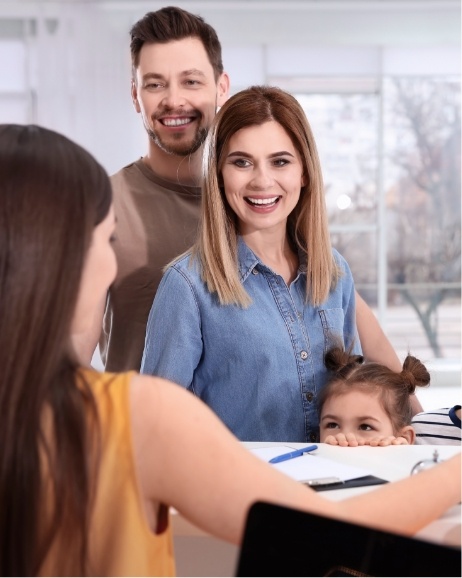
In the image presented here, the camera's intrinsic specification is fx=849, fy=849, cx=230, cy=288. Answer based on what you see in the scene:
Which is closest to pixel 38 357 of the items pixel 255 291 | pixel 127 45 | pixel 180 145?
pixel 255 291

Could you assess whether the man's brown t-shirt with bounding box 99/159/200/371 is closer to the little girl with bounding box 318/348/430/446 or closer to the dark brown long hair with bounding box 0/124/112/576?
the little girl with bounding box 318/348/430/446

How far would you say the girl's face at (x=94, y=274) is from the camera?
3.43 ft

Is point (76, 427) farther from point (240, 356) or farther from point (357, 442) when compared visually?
point (240, 356)

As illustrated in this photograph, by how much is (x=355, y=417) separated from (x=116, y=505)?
1.25 meters

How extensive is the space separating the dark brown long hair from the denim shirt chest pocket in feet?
4.35

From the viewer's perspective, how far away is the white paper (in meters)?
1.53

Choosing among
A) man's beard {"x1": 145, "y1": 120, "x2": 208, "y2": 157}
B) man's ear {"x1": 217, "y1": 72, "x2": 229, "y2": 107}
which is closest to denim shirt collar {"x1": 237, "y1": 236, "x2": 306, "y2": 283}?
man's beard {"x1": 145, "y1": 120, "x2": 208, "y2": 157}

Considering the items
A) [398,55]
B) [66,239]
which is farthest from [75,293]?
[398,55]

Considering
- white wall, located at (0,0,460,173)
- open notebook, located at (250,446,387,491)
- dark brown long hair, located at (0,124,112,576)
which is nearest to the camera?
dark brown long hair, located at (0,124,112,576)

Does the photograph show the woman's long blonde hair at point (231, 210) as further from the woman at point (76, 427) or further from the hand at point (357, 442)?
the woman at point (76, 427)

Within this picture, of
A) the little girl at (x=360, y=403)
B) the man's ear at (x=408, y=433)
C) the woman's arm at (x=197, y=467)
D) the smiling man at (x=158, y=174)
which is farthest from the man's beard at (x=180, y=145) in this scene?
the woman's arm at (x=197, y=467)

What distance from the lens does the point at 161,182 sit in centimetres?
269

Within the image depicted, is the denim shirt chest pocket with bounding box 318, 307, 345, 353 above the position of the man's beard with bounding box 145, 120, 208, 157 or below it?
below

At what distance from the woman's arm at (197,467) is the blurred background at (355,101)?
5139 mm
